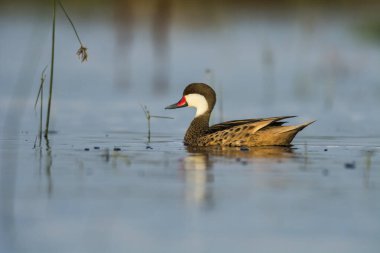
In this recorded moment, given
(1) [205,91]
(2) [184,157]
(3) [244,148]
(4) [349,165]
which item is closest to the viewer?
(4) [349,165]

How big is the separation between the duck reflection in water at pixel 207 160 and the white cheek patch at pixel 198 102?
1439 millimetres

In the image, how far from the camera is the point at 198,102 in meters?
14.3

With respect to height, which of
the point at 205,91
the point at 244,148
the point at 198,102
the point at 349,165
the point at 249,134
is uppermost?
the point at 205,91

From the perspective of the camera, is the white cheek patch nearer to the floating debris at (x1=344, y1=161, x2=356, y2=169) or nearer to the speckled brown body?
the speckled brown body

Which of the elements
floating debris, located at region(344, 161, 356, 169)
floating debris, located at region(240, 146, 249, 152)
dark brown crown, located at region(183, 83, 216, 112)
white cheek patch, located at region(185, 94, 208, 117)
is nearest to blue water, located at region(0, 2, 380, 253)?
floating debris, located at region(344, 161, 356, 169)

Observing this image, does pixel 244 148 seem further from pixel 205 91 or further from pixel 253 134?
pixel 205 91

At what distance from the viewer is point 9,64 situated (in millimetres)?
21672

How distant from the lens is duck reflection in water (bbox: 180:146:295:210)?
29.2 ft

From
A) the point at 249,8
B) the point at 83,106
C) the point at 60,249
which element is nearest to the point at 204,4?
the point at 249,8

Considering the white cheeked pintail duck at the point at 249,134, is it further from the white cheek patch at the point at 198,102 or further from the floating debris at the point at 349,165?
the floating debris at the point at 349,165

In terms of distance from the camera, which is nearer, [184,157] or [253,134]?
[184,157]

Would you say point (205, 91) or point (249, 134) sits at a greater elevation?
point (205, 91)

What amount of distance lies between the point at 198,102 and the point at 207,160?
3014 millimetres

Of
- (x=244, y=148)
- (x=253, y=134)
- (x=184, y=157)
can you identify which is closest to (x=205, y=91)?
(x=253, y=134)
